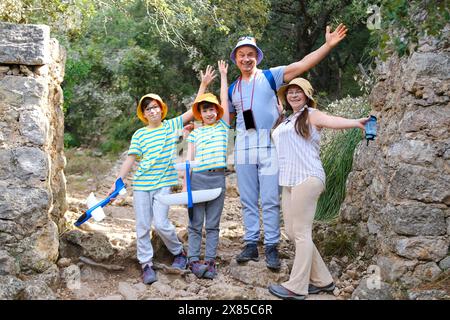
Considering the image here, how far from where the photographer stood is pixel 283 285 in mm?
4102

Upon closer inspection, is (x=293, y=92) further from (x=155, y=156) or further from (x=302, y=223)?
(x=155, y=156)

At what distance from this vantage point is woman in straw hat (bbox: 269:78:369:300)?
13.0 ft

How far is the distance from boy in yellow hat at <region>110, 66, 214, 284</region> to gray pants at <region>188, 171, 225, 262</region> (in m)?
0.16

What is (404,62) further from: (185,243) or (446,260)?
(185,243)

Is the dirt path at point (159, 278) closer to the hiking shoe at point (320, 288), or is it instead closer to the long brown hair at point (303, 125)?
the hiking shoe at point (320, 288)

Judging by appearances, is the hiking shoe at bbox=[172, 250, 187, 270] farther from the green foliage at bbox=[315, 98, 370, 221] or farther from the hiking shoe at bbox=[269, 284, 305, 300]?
the green foliage at bbox=[315, 98, 370, 221]

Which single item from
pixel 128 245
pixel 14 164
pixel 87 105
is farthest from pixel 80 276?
pixel 87 105

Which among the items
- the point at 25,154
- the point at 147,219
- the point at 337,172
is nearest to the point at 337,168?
the point at 337,172

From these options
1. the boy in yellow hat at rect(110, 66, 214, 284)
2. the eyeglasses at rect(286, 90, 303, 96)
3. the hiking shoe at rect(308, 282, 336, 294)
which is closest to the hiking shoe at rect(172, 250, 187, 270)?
the boy in yellow hat at rect(110, 66, 214, 284)

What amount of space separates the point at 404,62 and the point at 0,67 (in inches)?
120

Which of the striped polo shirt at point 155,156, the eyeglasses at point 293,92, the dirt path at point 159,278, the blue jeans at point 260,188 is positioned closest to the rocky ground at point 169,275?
the dirt path at point 159,278

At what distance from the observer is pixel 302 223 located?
3979 mm

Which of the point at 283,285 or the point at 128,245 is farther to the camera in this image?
the point at 128,245
